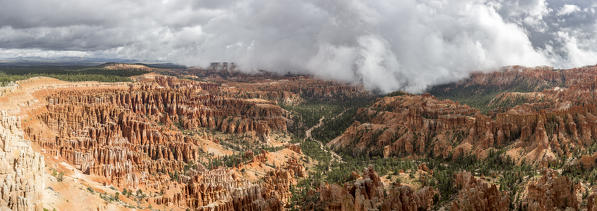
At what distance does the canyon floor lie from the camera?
42500mm

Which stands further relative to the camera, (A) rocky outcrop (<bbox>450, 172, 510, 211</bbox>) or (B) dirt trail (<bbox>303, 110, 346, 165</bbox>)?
(B) dirt trail (<bbox>303, 110, 346, 165</bbox>)

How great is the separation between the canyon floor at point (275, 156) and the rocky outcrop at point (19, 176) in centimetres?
9

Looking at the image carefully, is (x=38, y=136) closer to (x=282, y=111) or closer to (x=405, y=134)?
(x=405, y=134)

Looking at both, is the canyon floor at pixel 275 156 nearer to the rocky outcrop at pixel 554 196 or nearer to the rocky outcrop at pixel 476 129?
the rocky outcrop at pixel 554 196

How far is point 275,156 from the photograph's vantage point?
82375mm

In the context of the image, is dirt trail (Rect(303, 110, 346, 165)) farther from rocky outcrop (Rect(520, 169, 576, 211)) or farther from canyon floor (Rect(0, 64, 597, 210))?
rocky outcrop (Rect(520, 169, 576, 211))

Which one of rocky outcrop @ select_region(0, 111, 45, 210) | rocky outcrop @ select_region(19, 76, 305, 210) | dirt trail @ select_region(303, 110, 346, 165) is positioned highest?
rocky outcrop @ select_region(0, 111, 45, 210)

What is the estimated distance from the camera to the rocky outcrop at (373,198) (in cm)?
4412

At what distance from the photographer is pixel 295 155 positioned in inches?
3516

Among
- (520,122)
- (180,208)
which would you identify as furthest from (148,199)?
(520,122)

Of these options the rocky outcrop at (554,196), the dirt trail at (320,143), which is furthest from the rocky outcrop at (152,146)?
the rocky outcrop at (554,196)

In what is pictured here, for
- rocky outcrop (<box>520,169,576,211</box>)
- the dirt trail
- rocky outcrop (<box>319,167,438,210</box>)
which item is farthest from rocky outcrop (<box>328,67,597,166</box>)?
rocky outcrop (<box>319,167,438,210</box>)

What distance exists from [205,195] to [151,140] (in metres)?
37.1

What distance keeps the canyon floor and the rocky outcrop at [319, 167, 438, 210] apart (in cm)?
20
